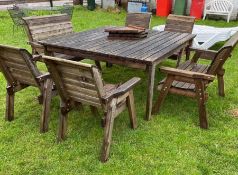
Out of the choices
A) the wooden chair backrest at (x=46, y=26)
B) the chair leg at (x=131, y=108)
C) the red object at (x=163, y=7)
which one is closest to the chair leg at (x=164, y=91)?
the chair leg at (x=131, y=108)

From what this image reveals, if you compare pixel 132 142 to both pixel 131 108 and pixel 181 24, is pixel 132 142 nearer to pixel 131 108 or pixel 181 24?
pixel 131 108

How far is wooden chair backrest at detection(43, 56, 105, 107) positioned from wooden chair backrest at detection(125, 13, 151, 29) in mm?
3704

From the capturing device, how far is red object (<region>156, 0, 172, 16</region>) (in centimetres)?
1229

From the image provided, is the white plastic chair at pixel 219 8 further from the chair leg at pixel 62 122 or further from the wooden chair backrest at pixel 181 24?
the chair leg at pixel 62 122

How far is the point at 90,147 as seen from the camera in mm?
3586

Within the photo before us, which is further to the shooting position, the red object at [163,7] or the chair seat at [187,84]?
the red object at [163,7]

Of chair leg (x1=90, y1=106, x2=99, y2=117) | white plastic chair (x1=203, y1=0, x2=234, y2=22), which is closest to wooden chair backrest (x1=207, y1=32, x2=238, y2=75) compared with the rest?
chair leg (x1=90, y1=106, x2=99, y2=117)

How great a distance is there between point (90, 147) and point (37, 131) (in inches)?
32.1

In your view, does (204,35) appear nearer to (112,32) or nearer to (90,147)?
(112,32)

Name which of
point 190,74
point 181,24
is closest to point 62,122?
point 190,74

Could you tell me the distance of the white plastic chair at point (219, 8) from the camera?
11.3m

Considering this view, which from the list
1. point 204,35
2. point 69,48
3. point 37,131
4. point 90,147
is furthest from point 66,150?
point 204,35

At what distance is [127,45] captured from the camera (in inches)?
175

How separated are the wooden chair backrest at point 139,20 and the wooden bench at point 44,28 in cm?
146
